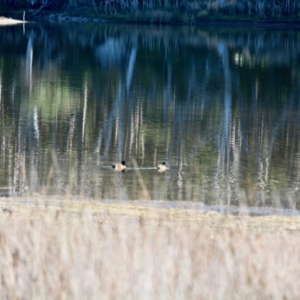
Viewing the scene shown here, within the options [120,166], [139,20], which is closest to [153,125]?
[120,166]

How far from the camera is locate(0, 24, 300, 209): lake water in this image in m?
13.5

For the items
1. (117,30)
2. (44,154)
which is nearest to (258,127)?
(44,154)

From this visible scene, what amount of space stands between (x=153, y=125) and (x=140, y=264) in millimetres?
13596

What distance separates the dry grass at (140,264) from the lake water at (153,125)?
2528 mm

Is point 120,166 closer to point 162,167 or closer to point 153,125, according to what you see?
point 162,167

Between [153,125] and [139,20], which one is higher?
[153,125]

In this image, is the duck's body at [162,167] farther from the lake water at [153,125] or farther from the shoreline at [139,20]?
the shoreline at [139,20]

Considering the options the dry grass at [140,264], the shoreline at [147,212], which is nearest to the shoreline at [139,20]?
the shoreline at [147,212]

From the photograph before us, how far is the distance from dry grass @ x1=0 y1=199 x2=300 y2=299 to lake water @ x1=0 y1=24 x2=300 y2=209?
2528mm

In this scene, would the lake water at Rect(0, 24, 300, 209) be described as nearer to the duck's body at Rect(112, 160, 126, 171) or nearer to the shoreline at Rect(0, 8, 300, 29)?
the duck's body at Rect(112, 160, 126, 171)

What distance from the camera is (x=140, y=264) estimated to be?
6.20m

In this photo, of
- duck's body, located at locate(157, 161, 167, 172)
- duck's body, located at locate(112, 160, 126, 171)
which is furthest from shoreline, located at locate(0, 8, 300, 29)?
duck's body, located at locate(112, 160, 126, 171)

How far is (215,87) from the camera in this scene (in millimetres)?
27891

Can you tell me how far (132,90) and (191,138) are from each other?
8.72 m
